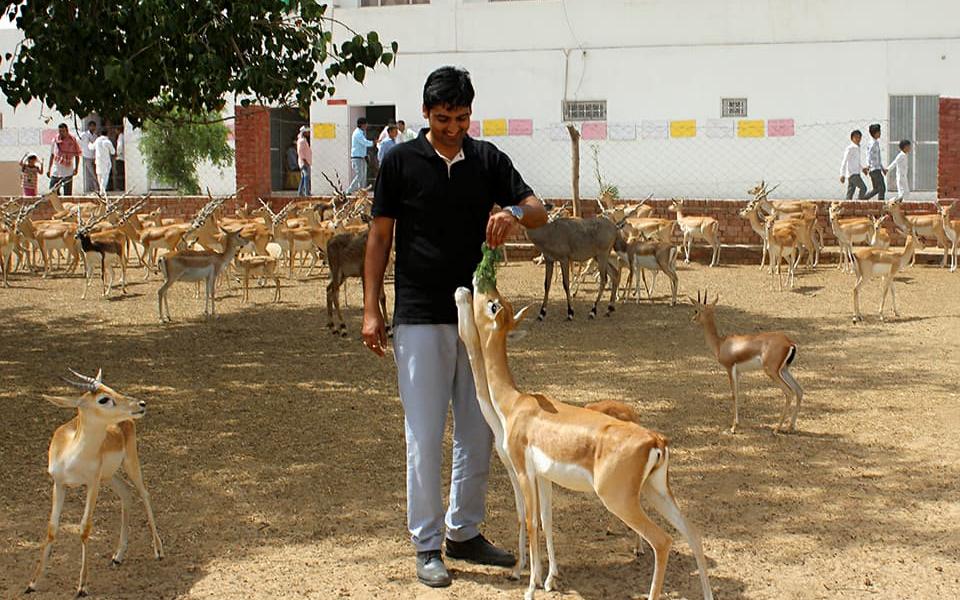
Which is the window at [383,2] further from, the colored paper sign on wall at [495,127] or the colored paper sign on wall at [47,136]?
the colored paper sign on wall at [47,136]

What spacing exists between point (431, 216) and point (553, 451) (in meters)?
Result: 1.14

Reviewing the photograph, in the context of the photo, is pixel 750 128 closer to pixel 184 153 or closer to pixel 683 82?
pixel 683 82

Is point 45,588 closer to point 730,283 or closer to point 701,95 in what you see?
point 730,283

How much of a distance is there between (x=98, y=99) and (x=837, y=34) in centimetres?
1839

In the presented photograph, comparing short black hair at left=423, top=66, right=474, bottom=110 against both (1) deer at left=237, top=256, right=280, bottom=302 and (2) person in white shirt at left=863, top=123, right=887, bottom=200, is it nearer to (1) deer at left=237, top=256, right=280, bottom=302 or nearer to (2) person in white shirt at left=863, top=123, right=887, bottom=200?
(1) deer at left=237, top=256, right=280, bottom=302

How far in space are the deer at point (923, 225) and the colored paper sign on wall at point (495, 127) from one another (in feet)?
31.8

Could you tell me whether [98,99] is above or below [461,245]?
above

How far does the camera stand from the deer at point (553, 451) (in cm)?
518

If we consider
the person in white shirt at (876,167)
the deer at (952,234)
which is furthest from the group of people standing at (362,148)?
the deer at (952,234)

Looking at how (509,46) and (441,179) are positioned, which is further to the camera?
(509,46)

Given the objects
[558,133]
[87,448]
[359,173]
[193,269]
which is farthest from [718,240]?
[87,448]

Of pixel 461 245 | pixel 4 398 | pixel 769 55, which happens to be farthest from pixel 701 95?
pixel 461 245

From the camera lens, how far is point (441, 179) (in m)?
5.65

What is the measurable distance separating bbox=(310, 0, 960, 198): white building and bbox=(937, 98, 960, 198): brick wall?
3.00m
